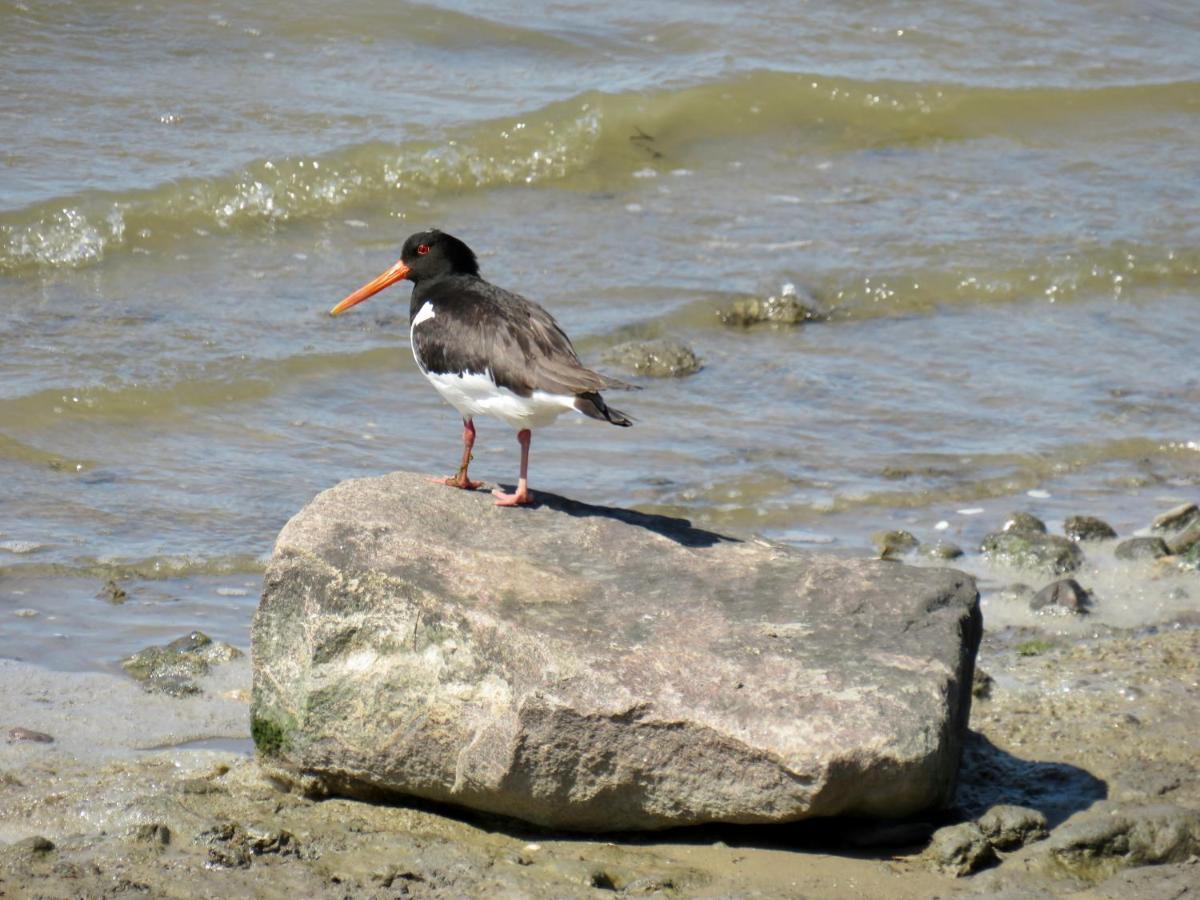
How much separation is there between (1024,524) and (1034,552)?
0.37 meters

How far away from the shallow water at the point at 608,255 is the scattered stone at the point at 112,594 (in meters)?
0.06

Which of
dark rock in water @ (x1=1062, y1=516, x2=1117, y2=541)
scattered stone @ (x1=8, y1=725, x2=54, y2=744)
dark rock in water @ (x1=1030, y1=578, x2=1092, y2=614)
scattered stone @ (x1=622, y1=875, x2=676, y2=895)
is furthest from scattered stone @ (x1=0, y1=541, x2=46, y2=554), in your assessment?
dark rock in water @ (x1=1062, y1=516, x2=1117, y2=541)

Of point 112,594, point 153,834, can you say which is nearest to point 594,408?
point 153,834

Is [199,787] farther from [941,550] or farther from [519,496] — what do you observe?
[941,550]

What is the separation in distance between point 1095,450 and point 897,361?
68.2 inches

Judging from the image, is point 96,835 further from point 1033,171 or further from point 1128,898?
point 1033,171

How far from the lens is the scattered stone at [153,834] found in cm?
429

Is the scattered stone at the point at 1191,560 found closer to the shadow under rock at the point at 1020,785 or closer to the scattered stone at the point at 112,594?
the shadow under rock at the point at 1020,785

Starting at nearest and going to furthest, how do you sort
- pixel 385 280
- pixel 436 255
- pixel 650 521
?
1. pixel 650 521
2. pixel 436 255
3. pixel 385 280

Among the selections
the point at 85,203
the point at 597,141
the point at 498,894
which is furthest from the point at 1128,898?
the point at 597,141

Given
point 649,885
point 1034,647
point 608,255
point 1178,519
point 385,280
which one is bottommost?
point 649,885

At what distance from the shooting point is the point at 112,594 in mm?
6391

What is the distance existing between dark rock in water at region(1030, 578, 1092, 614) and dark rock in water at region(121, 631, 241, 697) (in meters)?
3.22

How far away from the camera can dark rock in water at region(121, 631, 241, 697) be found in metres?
5.55
